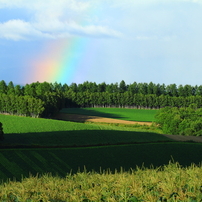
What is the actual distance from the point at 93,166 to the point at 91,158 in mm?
3551

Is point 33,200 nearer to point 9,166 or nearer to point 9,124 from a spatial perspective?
point 9,166

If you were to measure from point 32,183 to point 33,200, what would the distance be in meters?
1.84

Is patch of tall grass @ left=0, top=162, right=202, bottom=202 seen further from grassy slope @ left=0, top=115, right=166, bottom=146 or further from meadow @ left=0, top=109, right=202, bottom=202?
grassy slope @ left=0, top=115, right=166, bottom=146

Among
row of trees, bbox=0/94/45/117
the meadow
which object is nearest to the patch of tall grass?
the meadow

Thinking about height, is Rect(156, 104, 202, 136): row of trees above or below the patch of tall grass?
below

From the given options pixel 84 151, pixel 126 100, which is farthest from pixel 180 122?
pixel 126 100

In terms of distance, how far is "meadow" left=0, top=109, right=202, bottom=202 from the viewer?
7.65m

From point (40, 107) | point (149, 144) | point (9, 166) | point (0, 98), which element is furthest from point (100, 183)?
point (0, 98)

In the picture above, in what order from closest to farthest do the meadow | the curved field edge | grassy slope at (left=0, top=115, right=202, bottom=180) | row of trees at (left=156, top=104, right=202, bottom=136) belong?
1. the meadow
2. the curved field edge
3. grassy slope at (left=0, top=115, right=202, bottom=180)
4. row of trees at (left=156, top=104, right=202, bottom=136)

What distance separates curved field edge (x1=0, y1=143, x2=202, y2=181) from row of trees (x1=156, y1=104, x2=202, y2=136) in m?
33.7

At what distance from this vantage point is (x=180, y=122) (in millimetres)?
90000

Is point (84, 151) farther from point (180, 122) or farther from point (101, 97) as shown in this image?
point (101, 97)

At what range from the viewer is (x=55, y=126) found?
236 ft

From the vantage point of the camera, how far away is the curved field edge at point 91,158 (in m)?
38.2
